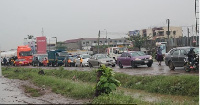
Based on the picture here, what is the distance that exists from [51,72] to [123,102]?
18.2 m

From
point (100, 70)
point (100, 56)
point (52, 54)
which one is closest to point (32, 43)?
point (52, 54)

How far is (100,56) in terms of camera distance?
29.3 metres

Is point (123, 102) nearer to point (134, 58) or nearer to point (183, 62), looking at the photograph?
point (183, 62)

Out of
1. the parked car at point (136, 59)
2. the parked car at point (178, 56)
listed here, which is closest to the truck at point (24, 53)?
the parked car at point (136, 59)

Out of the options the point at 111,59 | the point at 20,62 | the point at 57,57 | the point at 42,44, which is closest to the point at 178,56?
the point at 111,59

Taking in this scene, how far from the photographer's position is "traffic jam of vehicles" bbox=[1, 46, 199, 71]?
17516 mm

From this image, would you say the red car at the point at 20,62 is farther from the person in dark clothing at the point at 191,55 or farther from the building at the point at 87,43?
the building at the point at 87,43

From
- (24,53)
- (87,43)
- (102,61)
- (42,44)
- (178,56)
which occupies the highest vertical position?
(87,43)

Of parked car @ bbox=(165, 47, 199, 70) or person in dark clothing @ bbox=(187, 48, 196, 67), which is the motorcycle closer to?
person in dark clothing @ bbox=(187, 48, 196, 67)

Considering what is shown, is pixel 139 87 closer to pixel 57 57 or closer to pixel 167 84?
pixel 167 84

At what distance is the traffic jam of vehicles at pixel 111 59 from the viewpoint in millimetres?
17516

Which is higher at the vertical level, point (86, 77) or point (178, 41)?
point (178, 41)

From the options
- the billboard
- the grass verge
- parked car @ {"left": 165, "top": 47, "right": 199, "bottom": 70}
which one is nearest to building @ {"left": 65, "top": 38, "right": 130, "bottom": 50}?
the billboard

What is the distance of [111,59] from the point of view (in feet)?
94.1
